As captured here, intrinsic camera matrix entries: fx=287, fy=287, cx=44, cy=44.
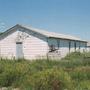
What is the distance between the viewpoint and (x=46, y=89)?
9.97 metres

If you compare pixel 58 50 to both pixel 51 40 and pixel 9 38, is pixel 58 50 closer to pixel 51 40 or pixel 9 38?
pixel 51 40

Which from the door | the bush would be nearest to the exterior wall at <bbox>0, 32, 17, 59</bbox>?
the door

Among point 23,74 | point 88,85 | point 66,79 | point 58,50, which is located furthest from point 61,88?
point 58,50

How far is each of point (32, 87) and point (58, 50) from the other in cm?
2279

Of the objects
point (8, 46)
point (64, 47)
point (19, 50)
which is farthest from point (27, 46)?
point (64, 47)

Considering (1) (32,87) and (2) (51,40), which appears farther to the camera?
(2) (51,40)

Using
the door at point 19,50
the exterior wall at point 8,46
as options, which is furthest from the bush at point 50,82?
the exterior wall at point 8,46

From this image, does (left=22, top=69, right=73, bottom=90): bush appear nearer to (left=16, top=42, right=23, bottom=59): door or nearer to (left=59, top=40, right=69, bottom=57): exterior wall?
(left=16, top=42, right=23, bottom=59): door

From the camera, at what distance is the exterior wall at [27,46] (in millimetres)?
30250

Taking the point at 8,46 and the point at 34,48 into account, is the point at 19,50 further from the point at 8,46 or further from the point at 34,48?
the point at 34,48

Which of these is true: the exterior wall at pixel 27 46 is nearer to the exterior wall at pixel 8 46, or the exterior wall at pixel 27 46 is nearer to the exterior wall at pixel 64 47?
the exterior wall at pixel 8 46

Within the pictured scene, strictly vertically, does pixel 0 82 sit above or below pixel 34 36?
below

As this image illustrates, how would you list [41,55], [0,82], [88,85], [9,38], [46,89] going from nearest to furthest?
[46,89], [88,85], [0,82], [41,55], [9,38]

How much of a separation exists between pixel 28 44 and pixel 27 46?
0.26 meters
